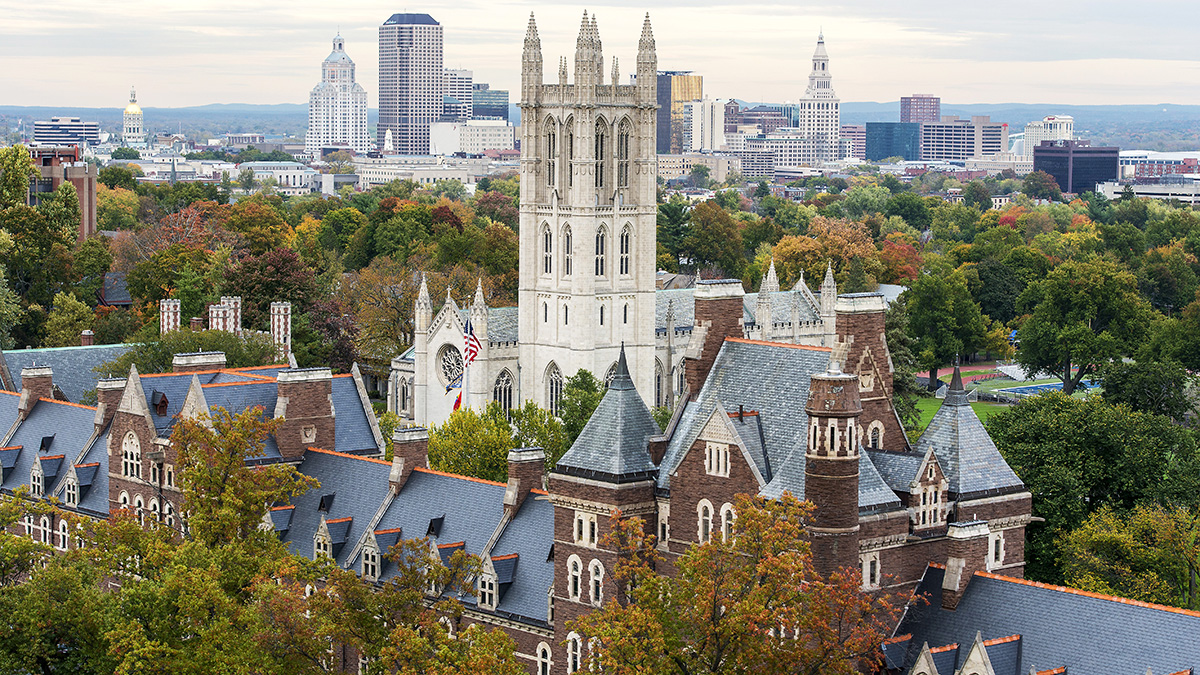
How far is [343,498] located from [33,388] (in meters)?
25.6

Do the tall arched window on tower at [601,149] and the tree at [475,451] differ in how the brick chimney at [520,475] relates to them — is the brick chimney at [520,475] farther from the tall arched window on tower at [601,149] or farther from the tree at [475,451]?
the tall arched window on tower at [601,149]

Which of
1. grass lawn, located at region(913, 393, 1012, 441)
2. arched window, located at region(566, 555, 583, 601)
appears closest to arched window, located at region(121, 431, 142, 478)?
arched window, located at region(566, 555, 583, 601)

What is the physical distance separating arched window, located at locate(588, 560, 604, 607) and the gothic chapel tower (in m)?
59.8

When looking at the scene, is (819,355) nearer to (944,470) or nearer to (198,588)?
(944,470)

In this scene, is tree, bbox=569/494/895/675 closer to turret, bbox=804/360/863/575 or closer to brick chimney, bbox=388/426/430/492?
turret, bbox=804/360/863/575

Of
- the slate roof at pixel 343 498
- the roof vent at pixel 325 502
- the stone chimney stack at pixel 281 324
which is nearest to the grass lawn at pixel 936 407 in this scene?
the stone chimney stack at pixel 281 324

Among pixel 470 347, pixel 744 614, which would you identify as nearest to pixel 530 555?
pixel 744 614

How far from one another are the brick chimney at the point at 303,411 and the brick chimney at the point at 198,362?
8634mm

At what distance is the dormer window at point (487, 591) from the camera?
67.7 meters

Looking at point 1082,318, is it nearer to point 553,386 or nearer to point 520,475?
point 553,386

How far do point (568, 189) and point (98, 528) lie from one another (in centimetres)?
6223

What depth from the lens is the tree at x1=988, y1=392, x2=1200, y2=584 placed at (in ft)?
266

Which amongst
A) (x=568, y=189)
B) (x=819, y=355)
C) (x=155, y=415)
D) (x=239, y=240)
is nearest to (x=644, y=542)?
(x=819, y=355)

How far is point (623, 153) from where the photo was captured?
126250 mm
